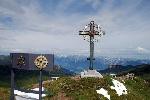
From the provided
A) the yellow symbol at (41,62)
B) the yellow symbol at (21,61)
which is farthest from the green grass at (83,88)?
the yellow symbol at (41,62)

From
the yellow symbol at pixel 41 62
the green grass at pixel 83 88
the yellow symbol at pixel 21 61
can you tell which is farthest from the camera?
the green grass at pixel 83 88

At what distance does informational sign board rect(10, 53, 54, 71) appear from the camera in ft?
97.8

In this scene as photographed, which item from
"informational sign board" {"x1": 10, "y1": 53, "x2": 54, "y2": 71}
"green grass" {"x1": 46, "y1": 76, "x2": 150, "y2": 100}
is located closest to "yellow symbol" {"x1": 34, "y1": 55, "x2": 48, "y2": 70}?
"informational sign board" {"x1": 10, "y1": 53, "x2": 54, "y2": 71}

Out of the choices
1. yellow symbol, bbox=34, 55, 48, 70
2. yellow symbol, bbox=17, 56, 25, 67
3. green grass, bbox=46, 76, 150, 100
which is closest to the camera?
yellow symbol, bbox=34, 55, 48, 70

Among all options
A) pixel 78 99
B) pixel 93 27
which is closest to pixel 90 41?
pixel 93 27

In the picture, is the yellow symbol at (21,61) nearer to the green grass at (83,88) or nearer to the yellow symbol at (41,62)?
the yellow symbol at (41,62)

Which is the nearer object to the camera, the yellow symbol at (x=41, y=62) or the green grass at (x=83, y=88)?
the yellow symbol at (x=41, y=62)

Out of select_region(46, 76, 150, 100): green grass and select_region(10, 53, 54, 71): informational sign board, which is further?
select_region(46, 76, 150, 100): green grass

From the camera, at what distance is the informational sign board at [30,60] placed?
2981cm

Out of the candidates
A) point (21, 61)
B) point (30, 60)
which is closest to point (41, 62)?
point (30, 60)

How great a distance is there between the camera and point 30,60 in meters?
31.2

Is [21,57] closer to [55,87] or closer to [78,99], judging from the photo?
[78,99]

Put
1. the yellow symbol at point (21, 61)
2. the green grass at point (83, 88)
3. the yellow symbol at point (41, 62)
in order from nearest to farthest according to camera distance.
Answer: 1. the yellow symbol at point (41, 62)
2. the yellow symbol at point (21, 61)
3. the green grass at point (83, 88)

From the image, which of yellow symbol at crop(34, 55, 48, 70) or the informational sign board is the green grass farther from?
yellow symbol at crop(34, 55, 48, 70)
